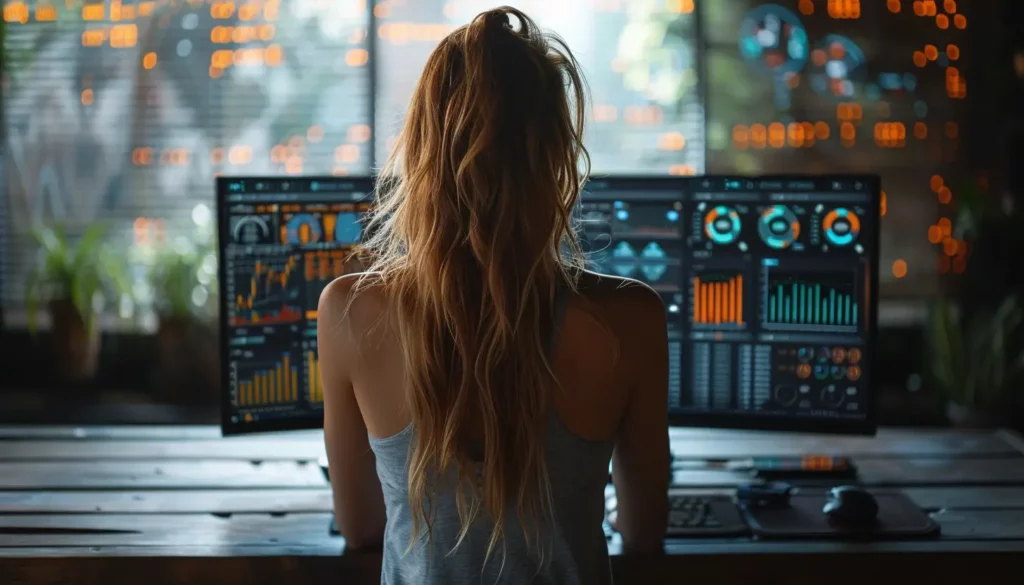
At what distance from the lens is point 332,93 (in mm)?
4434

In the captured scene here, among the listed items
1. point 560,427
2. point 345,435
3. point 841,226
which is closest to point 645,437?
point 560,427

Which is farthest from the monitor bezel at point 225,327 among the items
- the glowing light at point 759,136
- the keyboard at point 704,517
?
the glowing light at point 759,136

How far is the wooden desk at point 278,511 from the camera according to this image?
4.76ft

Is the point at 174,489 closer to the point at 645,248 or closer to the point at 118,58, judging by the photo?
the point at 645,248

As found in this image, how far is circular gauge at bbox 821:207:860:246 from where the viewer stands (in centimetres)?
172

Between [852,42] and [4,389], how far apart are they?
4.11 m

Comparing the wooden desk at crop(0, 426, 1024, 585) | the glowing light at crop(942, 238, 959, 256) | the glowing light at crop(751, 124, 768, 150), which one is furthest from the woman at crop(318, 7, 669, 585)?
the glowing light at crop(942, 238, 959, 256)

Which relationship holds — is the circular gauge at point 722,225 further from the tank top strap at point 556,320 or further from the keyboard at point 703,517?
the tank top strap at point 556,320

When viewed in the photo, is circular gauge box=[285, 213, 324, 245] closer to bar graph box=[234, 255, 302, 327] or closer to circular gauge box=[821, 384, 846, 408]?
bar graph box=[234, 255, 302, 327]

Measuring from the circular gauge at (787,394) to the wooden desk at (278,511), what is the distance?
→ 18 centimetres

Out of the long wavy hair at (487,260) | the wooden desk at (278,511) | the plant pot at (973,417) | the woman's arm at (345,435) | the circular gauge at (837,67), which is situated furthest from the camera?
the circular gauge at (837,67)

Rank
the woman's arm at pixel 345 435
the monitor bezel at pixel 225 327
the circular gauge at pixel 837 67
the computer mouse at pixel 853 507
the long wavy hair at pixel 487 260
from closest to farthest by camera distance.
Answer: the long wavy hair at pixel 487 260 → the woman's arm at pixel 345 435 → the computer mouse at pixel 853 507 → the monitor bezel at pixel 225 327 → the circular gauge at pixel 837 67

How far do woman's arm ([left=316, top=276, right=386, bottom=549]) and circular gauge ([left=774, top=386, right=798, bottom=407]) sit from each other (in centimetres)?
74

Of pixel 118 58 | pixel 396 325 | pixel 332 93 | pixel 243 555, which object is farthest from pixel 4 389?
pixel 396 325
